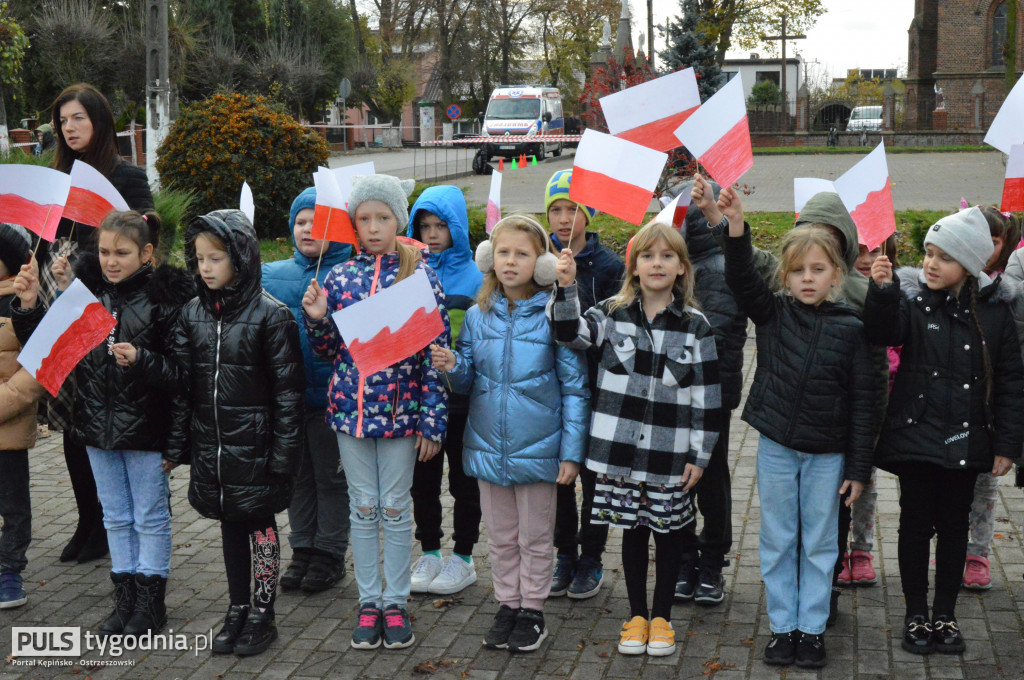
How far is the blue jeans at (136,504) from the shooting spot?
4.56 meters

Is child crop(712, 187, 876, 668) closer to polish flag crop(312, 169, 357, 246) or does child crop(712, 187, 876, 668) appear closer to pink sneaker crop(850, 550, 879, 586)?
pink sneaker crop(850, 550, 879, 586)

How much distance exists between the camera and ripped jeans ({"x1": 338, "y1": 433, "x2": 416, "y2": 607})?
441 centimetres

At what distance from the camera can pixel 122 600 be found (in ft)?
15.0

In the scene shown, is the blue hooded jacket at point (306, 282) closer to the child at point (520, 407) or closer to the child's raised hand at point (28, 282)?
the child at point (520, 407)

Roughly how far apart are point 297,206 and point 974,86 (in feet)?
150

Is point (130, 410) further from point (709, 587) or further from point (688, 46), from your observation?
point (688, 46)

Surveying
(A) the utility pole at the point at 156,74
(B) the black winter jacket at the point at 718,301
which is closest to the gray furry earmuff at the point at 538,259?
(B) the black winter jacket at the point at 718,301

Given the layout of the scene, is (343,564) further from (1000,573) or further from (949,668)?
(1000,573)

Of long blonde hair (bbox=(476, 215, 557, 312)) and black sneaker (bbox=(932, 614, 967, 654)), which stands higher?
long blonde hair (bbox=(476, 215, 557, 312))

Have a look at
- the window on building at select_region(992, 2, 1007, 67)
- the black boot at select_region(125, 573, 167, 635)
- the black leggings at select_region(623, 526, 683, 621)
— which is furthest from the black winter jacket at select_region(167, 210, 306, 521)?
the window on building at select_region(992, 2, 1007, 67)

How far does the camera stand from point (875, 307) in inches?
155

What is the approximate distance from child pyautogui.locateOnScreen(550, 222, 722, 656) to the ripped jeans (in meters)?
0.81

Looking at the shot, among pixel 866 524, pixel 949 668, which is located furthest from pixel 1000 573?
pixel 949 668

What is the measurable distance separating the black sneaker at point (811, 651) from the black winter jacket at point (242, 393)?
6.95 feet
